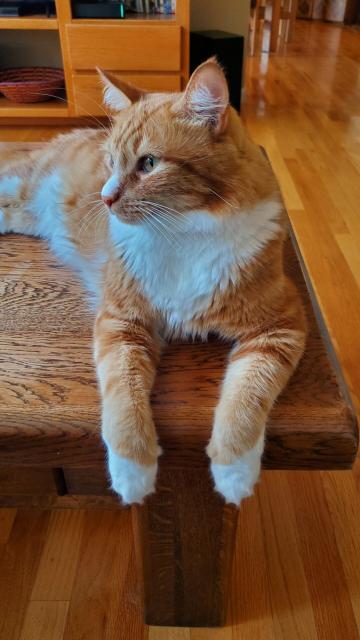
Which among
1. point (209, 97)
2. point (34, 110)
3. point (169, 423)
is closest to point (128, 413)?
point (169, 423)

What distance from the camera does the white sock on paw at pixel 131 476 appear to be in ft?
2.18

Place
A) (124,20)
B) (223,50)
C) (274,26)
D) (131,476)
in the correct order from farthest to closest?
1. (274,26)
2. (223,50)
3. (124,20)
4. (131,476)

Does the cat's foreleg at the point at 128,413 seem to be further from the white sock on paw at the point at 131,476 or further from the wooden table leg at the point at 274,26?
the wooden table leg at the point at 274,26

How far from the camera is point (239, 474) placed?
0.67 m

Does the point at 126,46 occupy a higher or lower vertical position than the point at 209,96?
lower

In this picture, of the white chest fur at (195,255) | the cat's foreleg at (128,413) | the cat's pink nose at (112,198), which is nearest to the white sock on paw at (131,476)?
the cat's foreleg at (128,413)

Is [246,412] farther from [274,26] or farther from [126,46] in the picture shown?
[274,26]

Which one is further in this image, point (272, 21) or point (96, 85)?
point (272, 21)

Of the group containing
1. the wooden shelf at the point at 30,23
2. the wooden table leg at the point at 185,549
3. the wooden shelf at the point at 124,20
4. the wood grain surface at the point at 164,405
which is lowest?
the wooden table leg at the point at 185,549

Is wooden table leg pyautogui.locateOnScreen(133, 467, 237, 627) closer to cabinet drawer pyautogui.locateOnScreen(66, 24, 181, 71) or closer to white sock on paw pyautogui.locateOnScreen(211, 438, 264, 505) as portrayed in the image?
white sock on paw pyautogui.locateOnScreen(211, 438, 264, 505)

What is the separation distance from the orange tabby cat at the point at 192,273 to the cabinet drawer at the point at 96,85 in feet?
7.03

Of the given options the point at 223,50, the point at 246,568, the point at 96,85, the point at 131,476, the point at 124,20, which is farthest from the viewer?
the point at 223,50

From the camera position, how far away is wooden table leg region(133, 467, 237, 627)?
30.2 inches

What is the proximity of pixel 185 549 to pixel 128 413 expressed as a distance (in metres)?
0.32
